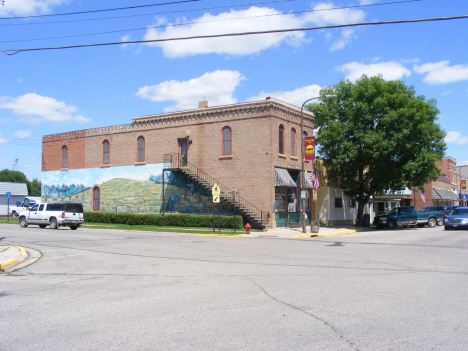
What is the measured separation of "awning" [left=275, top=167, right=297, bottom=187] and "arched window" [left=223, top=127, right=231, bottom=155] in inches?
165

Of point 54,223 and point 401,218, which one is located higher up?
point 54,223

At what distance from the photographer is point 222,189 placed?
3288cm

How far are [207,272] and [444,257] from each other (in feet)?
27.5

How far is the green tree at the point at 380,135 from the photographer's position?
32.6 m

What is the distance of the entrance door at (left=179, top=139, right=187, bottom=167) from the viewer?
35.4m

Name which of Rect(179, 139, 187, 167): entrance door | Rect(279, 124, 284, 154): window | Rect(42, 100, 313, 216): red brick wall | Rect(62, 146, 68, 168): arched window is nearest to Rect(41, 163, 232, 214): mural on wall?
Rect(62, 146, 68, 168): arched window

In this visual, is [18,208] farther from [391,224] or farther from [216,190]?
[391,224]

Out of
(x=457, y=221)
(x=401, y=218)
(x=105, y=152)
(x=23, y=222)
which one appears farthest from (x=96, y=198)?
(x=457, y=221)

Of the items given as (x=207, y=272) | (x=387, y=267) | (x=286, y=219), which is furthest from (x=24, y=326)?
(x=286, y=219)

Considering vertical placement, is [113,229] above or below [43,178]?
below

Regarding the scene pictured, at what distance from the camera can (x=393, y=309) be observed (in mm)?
7359

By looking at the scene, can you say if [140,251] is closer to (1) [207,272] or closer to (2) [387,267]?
(1) [207,272]

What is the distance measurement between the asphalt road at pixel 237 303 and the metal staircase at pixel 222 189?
15.9m

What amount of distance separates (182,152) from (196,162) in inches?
73.1
